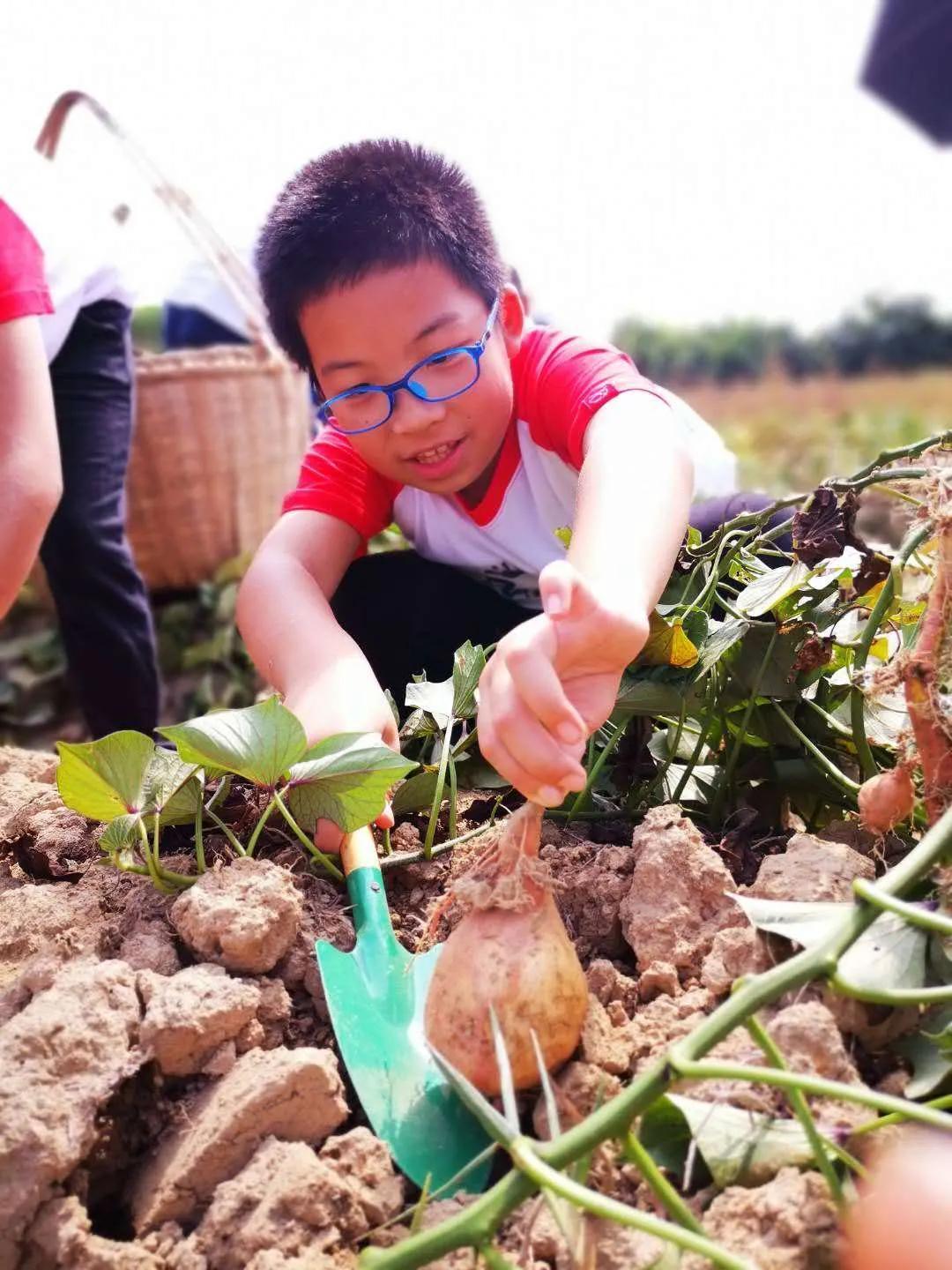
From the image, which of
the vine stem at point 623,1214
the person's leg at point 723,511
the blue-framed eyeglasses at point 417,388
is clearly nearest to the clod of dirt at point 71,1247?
the vine stem at point 623,1214

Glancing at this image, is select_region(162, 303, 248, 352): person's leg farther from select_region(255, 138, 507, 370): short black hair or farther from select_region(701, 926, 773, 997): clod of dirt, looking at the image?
select_region(701, 926, 773, 997): clod of dirt

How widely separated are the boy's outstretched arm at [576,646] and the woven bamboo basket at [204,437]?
66.4 inches

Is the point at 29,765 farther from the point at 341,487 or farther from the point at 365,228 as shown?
the point at 365,228

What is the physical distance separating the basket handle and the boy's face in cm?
104

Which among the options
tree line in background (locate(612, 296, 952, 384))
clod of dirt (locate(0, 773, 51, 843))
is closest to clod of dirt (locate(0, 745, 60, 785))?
→ clod of dirt (locate(0, 773, 51, 843))

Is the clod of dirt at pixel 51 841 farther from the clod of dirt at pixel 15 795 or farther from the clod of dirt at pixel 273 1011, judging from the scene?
the clod of dirt at pixel 273 1011

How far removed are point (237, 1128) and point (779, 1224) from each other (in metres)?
0.29

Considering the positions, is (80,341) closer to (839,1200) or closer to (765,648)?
(765,648)

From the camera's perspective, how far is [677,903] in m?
0.73

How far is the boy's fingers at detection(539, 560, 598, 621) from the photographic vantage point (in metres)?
0.58

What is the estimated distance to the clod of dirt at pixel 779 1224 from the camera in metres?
0.52

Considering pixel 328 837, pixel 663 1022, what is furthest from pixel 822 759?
pixel 328 837

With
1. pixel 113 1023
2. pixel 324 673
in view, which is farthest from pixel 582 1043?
pixel 324 673

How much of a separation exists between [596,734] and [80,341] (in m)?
1.27
